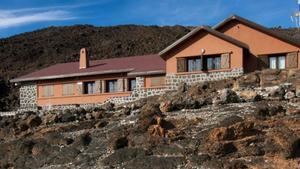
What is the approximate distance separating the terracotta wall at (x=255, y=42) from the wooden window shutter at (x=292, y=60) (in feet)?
0.87

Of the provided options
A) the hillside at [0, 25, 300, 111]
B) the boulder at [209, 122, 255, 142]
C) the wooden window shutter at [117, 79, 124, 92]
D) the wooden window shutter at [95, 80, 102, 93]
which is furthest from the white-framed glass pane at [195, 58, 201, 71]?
the hillside at [0, 25, 300, 111]

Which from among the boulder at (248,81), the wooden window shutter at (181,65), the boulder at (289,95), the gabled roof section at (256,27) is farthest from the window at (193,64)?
the boulder at (289,95)

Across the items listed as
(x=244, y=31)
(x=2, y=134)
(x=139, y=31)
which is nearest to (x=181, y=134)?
(x=2, y=134)

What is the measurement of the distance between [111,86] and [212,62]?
8.50 metres

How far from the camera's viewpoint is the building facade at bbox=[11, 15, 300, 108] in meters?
34.3

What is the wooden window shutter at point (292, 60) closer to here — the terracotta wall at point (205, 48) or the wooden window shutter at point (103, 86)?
the terracotta wall at point (205, 48)

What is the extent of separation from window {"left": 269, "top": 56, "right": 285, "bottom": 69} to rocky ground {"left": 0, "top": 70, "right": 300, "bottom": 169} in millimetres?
4441

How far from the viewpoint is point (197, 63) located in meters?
35.4

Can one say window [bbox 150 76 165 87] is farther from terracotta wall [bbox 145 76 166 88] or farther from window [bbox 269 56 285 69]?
window [bbox 269 56 285 69]

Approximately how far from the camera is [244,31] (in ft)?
118

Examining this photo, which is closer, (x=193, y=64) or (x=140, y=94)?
(x=193, y=64)

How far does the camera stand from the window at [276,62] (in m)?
34.4

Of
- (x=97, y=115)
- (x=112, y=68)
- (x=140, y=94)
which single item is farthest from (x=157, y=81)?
(x=97, y=115)

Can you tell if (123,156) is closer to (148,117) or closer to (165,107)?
(148,117)
